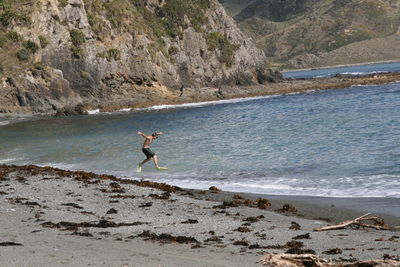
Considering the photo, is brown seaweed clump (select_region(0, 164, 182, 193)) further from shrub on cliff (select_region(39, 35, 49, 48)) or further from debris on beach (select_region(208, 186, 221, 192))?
shrub on cliff (select_region(39, 35, 49, 48))

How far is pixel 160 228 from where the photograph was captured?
37.3 feet

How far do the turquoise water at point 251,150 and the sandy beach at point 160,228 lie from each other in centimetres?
262

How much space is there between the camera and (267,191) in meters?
16.3

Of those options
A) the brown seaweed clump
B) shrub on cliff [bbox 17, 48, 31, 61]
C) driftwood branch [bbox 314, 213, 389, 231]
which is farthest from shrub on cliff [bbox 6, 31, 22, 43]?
driftwood branch [bbox 314, 213, 389, 231]

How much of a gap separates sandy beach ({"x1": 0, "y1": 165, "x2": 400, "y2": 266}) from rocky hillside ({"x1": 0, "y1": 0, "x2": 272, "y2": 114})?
45969 mm

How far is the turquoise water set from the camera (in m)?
17.4

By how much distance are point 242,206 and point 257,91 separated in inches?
2830

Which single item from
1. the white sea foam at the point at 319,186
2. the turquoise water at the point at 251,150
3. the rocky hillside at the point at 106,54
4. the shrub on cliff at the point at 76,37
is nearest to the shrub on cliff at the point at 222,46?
the rocky hillside at the point at 106,54

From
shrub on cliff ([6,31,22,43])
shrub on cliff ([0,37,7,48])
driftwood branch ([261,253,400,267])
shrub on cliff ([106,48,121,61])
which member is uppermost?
shrub on cliff ([6,31,22,43])

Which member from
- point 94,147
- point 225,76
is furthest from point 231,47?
point 94,147

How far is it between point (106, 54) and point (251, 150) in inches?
1929

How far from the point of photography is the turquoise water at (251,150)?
17406 mm

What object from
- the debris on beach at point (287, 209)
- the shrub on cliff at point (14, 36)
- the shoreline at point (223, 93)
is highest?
the shrub on cliff at point (14, 36)

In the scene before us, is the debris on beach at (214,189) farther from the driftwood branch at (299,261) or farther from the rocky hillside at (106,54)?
the rocky hillside at (106,54)
